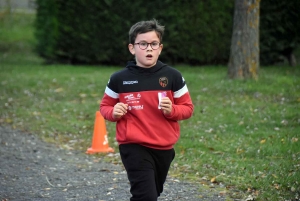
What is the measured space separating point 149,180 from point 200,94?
8525 millimetres

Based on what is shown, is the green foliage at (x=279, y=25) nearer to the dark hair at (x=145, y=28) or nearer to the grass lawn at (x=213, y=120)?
the grass lawn at (x=213, y=120)

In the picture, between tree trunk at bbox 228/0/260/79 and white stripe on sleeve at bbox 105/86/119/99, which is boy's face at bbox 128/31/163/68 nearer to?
white stripe on sleeve at bbox 105/86/119/99

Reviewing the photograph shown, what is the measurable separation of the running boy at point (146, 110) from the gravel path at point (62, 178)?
1.70m

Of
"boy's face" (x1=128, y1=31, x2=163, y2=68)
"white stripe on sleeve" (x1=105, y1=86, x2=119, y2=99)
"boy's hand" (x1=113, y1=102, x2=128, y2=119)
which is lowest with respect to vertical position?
"boy's hand" (x1=113, y1=102, x2=128, y2=119)

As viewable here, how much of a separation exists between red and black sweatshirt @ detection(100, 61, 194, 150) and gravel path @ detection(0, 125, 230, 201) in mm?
1750

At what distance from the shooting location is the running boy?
4.84 meters

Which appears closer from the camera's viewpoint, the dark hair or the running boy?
the running boy

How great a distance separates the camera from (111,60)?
67.3ft

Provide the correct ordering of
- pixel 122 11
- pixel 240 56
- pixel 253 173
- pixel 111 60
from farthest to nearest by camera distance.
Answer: pixel 111 60
pixel 122 11
pixel 240 56
pixel 253 173

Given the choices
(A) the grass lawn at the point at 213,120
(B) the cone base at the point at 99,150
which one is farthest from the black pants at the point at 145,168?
(B) the cone base at the point at 99,150

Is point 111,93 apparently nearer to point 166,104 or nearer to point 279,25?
point 166,104

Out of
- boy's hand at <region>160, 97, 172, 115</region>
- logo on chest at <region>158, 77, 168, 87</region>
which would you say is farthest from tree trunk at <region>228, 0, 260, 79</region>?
boy's hand at <region>160, 97, 172, 115</region>

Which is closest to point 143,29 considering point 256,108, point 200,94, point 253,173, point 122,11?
point 253,173

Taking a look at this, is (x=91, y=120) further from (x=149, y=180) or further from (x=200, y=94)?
(x=149, y=180)
